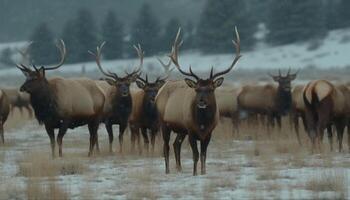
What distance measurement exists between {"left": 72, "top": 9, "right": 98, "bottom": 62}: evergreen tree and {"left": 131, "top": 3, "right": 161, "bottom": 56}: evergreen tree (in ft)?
14.9

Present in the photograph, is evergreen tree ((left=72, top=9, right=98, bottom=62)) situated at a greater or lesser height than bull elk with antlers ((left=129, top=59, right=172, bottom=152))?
greater

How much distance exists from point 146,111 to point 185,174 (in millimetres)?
5241

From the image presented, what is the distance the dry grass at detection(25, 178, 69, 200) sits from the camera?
10705mm

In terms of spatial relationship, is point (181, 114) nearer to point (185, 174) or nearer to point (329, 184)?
point (185, 174)

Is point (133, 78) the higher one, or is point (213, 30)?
point (213, 30)

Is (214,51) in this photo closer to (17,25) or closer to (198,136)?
(198,136)

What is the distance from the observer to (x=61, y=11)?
148 m

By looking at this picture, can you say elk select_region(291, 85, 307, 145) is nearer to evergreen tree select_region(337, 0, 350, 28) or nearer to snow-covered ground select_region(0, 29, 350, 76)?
snow-covered ground select_region(0, 29, 350, 76)

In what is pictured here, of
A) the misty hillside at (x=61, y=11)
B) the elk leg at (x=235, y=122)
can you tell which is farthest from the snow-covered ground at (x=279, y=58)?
the misty hillside at (x=61, y=11)

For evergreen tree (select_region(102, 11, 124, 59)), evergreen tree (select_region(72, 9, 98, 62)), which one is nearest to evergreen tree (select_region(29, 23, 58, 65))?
evergreen tree (select_region(72, 9, 98, 62))

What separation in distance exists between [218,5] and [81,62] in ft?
50.9

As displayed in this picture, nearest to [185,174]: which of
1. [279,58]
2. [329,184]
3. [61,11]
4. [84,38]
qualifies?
[329,184]

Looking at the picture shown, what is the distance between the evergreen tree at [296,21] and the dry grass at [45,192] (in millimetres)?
67822

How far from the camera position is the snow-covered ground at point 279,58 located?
68.8 m
